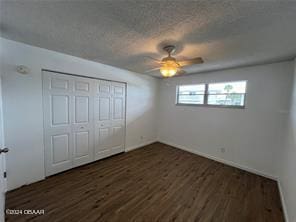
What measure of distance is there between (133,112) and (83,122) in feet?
4.85

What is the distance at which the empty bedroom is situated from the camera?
4.71 feet

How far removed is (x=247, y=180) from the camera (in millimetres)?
2617

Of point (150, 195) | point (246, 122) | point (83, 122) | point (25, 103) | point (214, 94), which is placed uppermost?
point (214, 94)

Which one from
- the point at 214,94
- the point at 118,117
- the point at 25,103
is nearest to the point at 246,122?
the point at 214,94

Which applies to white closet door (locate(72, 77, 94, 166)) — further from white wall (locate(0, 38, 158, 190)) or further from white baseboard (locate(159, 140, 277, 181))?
white baseboard (locate(159, 140, 277, 181))

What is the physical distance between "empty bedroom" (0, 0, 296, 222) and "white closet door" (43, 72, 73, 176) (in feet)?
0.06

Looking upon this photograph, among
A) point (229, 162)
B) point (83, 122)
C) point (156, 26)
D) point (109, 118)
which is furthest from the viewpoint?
point (109, 118)

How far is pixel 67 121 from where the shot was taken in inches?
107

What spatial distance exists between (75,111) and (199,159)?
3.24 meters

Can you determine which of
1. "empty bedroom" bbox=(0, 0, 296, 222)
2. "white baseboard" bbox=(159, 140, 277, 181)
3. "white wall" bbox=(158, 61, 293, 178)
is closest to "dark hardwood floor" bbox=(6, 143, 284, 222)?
"empty bedroom" bbox=(0, 0, 296, 222)

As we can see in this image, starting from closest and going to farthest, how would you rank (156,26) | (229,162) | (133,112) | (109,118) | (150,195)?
1. (156,26)
2. (150,195)
3. (229,162)
4. (109,118)
5. (133,112)

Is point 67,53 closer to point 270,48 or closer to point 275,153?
point 270,48

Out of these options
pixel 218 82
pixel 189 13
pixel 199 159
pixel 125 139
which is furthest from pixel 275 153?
pixel 125 139

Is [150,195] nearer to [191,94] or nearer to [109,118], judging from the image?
[109,118]
